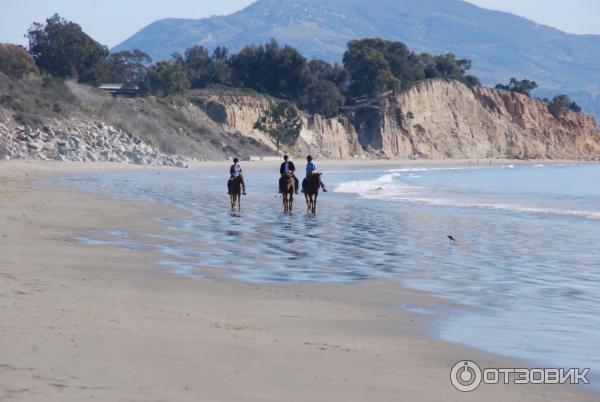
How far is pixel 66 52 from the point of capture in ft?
298

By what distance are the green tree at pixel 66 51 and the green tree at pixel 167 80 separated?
687 cm

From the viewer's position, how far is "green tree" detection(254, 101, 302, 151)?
92.1m

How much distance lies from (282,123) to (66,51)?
2144 centimetres

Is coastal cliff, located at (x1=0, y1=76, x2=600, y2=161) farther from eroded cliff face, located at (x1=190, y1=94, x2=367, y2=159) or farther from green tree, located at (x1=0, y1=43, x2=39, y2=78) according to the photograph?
green tree, located at (x1=0, y1=43, x2=39, y2=78)

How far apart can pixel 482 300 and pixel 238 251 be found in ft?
17.4

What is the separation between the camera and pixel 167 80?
99.9 meters

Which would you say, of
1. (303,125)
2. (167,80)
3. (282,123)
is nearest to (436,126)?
(303,125)

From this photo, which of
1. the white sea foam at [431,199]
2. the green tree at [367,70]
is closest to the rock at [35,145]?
the white sea foam at [431,199]

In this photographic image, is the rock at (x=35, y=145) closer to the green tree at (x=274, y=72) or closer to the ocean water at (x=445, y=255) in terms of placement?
the ocean water at (x=445, y=255)

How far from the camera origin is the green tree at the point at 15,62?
82.2 m

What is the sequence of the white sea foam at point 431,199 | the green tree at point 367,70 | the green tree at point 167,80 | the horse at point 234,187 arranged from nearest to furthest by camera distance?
the horse at point 234,187
the white sea foam at point 431,199
the green tree at point 167,80
the green tree at point 367,70

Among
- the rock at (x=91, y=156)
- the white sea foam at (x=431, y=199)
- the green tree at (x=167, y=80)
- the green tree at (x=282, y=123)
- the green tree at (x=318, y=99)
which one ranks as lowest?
the white sea foam at (x=431, y=199)

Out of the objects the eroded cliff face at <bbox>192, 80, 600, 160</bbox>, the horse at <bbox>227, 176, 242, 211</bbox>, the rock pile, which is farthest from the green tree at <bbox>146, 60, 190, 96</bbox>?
the horse at <bbox>227, 176, 242, 211</bbox>

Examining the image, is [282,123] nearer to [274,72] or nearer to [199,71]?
[274,72]
